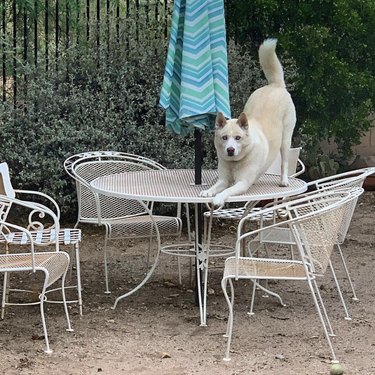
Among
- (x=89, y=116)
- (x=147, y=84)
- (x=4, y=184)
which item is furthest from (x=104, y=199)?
(x=147, y=84)

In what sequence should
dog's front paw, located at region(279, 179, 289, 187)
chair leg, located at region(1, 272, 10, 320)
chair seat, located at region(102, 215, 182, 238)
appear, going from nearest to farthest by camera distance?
chair leg, located at region(1, 272, 10, 320) < dog's front paw, located at region(279, 179, 289, 187) < chair seat, located at region(102, 215, 182, 238)

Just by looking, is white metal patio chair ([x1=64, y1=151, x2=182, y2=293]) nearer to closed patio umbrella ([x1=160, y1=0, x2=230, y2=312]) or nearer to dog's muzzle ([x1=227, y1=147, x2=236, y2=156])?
closed patio umbrella ([x1=160, y1=0, x2=230, y2=312])

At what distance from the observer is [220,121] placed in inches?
183

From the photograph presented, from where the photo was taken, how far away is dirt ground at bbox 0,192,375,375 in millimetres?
4090

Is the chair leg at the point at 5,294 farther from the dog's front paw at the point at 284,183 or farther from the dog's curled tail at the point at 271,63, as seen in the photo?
the dog's curled tail at the point at 271,63

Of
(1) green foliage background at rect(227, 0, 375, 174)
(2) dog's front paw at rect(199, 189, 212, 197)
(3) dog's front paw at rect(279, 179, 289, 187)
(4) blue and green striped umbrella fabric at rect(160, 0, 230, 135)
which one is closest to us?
(2) dog's front paw at rect(199, 189, 212, 197)

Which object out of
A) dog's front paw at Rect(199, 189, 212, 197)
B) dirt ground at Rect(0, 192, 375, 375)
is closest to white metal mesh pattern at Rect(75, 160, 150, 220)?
dirt ground at Rect(0, 192, 375, 375)

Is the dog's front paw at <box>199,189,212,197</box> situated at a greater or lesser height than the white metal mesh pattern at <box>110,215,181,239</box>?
greater

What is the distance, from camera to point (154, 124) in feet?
25.0

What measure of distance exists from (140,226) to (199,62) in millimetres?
1214

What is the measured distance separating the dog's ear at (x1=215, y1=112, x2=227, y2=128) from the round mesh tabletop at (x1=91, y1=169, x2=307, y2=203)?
0.40 meters

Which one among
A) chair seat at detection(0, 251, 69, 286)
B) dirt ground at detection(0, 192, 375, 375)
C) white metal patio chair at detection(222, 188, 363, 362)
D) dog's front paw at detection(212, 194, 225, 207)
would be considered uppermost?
dog's front paw at detection(212, 194, 225, 207)

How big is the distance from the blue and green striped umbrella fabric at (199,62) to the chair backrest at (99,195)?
2.84ft

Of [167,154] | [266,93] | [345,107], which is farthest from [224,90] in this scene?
[345,107]
